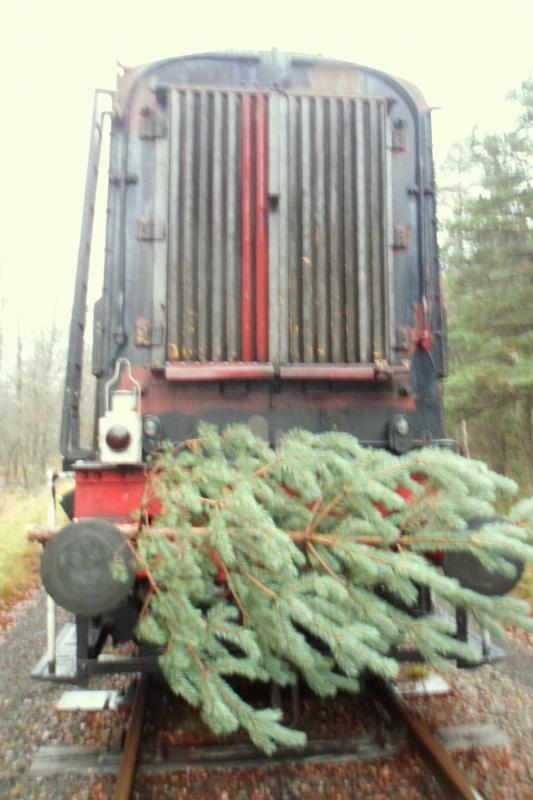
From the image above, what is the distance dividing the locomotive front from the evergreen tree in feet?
22.2

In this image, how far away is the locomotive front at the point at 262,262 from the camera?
11.7 ft

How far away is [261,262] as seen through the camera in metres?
3.70

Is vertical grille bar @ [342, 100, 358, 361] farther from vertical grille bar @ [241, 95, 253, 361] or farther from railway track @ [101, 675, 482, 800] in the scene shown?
railway track @ [101, 675, 482, 800]

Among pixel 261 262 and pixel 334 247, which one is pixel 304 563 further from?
pixel 334 247

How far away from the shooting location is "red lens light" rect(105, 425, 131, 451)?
3.12 metres

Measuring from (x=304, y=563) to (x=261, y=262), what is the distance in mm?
1798

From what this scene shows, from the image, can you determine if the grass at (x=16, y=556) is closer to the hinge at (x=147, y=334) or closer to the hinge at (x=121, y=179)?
the hinge at (x=147, y=334)

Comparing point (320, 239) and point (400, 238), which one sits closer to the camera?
point (320, 239)

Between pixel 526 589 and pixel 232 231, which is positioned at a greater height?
pixel 232 231

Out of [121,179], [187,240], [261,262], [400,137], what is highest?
[400,137]

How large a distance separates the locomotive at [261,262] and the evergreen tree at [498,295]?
6735 mm

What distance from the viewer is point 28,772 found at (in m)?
3.22

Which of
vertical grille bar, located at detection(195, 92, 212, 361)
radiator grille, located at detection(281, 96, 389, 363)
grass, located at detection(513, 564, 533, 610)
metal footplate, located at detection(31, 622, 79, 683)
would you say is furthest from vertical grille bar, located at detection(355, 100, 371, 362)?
grass, located at detection(513, 564, 533, 610)

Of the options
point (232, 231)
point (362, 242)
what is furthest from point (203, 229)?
point (362, 242)
